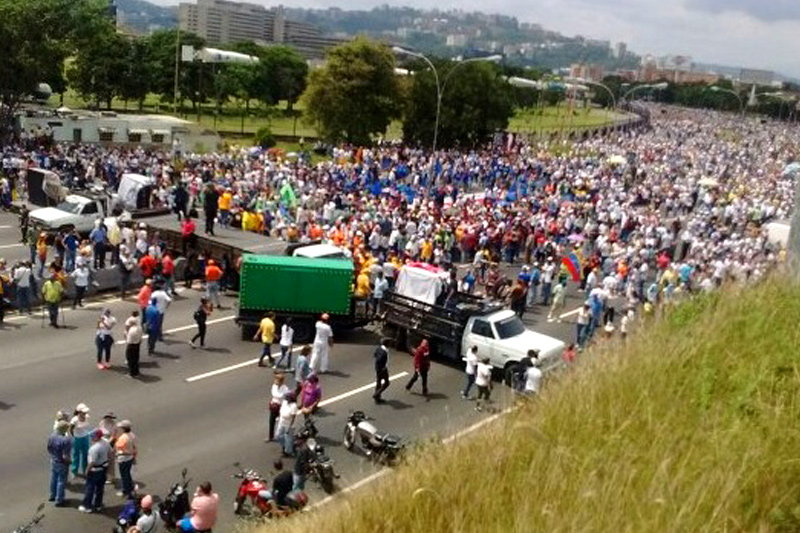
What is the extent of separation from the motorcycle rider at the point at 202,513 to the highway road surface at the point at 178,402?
1.08m

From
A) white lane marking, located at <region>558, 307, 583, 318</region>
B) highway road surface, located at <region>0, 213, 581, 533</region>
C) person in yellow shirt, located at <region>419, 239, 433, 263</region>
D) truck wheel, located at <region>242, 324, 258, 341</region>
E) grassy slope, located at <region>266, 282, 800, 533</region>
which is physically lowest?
highway road surface, located at <region>0, 213, 581, 533</region>

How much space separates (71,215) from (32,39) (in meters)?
22.3

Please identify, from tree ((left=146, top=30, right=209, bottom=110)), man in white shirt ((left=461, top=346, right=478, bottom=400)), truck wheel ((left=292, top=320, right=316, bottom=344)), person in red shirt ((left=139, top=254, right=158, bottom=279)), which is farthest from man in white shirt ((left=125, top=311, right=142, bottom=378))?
tree ((left=146, top=30, right=209, bottom=110))

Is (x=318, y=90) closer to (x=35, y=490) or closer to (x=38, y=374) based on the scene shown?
(x=38, y=374)

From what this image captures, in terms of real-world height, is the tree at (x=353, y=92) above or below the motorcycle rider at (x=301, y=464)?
above

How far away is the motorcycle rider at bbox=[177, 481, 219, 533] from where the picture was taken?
36.3 feet

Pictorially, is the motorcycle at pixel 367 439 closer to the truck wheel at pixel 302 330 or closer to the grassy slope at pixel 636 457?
the truck wheel at pixel 302 330

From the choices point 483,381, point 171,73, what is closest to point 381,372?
point 483,381

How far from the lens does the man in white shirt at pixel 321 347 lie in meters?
18.5

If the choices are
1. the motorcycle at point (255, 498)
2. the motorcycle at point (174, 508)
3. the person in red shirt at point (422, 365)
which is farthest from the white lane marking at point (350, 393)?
the motorcycle at point (174, 508)

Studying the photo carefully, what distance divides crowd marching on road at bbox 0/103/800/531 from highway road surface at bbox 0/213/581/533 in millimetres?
350

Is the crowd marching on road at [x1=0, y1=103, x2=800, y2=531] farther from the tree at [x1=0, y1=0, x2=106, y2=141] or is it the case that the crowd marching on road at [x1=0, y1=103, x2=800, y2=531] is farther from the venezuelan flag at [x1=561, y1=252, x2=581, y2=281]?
the tree at [x1=0, y1=0, x2=106, y2=141]

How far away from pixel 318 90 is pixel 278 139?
11.8m

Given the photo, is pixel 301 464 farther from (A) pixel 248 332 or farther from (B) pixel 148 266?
(B) pixel 148 266
